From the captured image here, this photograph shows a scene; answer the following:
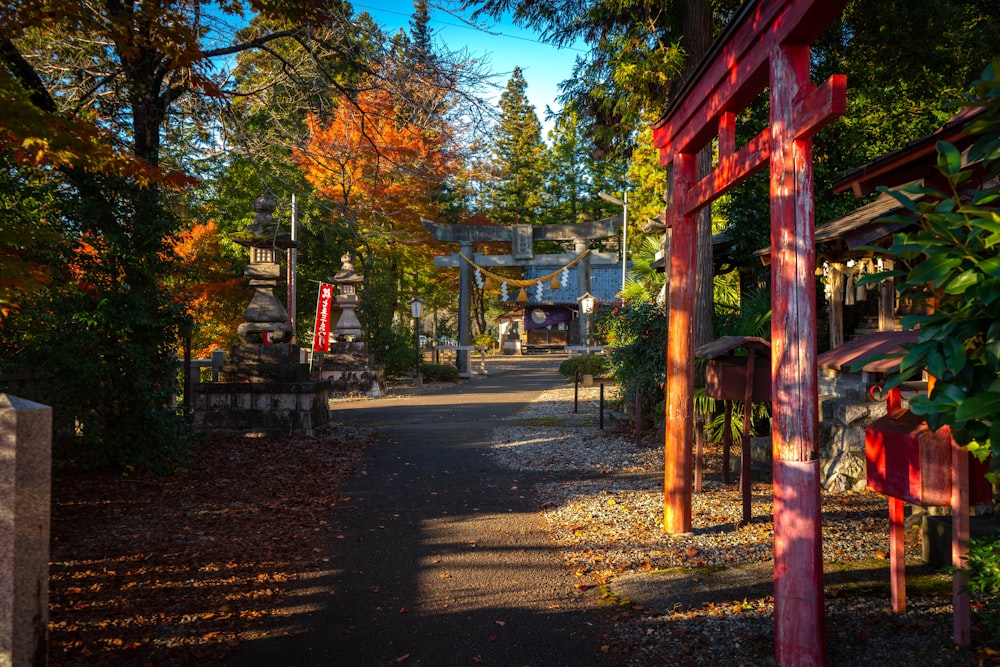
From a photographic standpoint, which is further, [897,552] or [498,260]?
[498,260]

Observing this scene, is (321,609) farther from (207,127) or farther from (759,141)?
(207,127)

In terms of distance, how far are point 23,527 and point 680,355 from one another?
456 centimetres

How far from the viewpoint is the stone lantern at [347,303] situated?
69.9ft

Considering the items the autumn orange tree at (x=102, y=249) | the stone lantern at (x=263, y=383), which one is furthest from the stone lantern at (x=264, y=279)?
the autumn orange tree at (x=102, y=249)

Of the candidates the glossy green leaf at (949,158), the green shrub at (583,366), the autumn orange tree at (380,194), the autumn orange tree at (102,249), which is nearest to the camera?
the glossy green leaf at (949,158)

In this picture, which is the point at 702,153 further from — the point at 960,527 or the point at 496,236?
the point at 496,236

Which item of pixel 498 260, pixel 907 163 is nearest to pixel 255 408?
pixel 907 163

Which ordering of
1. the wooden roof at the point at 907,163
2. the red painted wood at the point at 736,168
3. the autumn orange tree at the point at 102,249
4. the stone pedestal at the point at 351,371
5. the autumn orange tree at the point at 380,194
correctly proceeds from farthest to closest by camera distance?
1. the stone pedestal at the point at 351,371
2. the autumn orange tree at the point at 380,194
3. the autumn orange tree at the point at 102,249
4. the wooden roof at the point at 907,163
5. the red painted wood at the point at 736,168

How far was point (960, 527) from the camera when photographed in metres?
3.40

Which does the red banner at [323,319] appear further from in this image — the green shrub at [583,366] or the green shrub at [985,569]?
the green shrub at [985,569]

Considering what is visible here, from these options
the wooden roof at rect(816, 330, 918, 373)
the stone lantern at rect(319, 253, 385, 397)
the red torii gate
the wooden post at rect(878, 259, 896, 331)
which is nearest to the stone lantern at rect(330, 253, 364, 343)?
the stone lantern at rect(319, 253, 385, 397)

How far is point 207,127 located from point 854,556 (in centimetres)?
1074

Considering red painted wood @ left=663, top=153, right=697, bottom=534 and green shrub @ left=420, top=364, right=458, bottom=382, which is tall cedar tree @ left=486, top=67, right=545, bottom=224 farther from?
red painted wood @ left=663, top=153, right=697, bottom=534

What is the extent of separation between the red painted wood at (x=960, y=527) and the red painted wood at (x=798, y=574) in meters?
0.61
